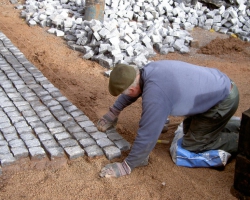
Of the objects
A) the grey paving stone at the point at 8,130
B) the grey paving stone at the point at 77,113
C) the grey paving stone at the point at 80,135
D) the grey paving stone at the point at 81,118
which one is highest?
the grey paving stone at the point at 77,113

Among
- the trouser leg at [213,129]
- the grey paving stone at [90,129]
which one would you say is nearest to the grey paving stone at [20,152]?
the grey paving stone at [90,129]

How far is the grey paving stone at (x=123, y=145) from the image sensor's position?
4518mm

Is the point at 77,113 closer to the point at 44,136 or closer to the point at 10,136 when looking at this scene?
the point at 44,136

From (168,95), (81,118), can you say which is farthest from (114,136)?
(168,95)

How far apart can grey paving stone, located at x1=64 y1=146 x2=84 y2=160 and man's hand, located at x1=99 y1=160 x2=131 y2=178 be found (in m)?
0.42

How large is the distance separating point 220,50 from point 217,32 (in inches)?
62.6

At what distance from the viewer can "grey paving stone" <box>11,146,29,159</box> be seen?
13.9ft

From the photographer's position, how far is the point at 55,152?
4.32 meters

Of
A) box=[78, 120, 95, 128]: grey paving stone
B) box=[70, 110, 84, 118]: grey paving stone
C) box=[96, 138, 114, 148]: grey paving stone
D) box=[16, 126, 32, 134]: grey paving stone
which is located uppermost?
box=[70, 110, 84, 118]: grey paving stone

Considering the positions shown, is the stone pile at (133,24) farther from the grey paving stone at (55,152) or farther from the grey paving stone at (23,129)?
the grey paving stone at (55,152)

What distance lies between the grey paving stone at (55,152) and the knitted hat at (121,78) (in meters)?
1.12

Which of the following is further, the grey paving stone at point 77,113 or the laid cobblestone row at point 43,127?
the grey paving stone at point 77,113

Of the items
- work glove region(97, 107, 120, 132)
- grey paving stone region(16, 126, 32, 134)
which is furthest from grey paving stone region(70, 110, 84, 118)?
grey paving stone region(16, 126, 32, 134)

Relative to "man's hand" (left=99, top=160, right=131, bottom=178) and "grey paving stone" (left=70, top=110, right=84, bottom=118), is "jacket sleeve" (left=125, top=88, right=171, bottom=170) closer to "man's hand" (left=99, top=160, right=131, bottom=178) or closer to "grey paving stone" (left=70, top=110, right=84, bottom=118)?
"man's hand" (left=99, top=160, right=131, bottom=178)
